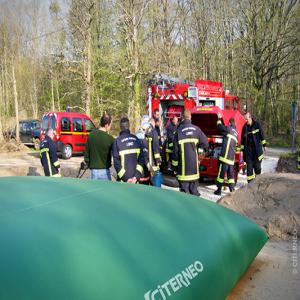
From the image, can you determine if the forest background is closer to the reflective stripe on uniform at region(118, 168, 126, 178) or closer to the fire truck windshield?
the fire truck windshield

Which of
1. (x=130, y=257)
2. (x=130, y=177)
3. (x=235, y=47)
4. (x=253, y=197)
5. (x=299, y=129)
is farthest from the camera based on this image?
(x=235, y=47)

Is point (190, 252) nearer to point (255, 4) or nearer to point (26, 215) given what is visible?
point (26, 215)

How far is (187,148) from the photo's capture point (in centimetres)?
639

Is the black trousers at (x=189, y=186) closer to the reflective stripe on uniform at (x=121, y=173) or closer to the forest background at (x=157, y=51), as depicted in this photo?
the reflective stripe on uniform at (x=121, y=173)

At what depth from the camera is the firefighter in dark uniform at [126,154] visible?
223 inches

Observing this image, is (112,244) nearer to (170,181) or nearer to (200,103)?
(170,181)

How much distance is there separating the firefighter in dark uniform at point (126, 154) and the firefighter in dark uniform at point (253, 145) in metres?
3.24

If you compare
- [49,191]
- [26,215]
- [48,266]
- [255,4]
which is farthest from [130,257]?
[255,4]

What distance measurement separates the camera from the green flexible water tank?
77.5 inches

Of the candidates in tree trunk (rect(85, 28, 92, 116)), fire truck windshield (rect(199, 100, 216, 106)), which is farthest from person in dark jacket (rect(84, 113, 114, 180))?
tree trunk (rect(85, 28, 92, 116))

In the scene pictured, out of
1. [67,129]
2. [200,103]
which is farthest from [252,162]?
[67,129]

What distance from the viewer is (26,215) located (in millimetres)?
2354

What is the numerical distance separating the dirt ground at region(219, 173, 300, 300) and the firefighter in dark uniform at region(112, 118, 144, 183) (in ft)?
5.55

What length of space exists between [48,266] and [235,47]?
27.7m
